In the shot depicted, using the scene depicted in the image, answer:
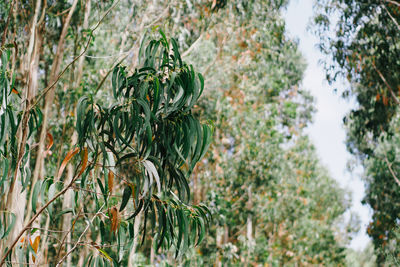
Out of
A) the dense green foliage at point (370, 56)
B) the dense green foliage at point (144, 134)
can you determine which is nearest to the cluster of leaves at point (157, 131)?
the dense green foliage at point (144, 134)

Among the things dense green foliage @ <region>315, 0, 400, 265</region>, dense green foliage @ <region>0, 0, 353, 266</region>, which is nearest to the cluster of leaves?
dense green foliage @ <region>0, 0, 353, 266</region>

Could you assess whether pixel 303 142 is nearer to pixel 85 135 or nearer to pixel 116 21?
pixel 116 21

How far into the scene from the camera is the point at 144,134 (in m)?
2.84

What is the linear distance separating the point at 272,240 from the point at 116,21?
35.0ft

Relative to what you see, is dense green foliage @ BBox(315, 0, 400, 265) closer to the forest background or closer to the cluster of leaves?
the forest background

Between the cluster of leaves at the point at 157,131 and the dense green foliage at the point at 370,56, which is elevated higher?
the dense green foliage at the point at 370,56

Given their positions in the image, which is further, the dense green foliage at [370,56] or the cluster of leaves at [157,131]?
the dense green foliage at [370,56]

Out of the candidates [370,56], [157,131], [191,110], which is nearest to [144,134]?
[157,131]

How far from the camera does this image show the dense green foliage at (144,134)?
109 inches

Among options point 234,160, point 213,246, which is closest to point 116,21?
point 234,160

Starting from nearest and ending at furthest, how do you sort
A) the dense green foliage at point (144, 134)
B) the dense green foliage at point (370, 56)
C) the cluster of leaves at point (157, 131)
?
the cluster of leaves at point (157, 131) < the dense green foliage at point (144, 134) < the dense green foliage at point (370, 56)

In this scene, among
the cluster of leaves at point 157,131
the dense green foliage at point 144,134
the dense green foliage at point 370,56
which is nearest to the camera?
the cluster of leaves at point 157,131

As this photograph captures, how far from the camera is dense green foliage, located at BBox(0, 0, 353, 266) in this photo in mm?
2779

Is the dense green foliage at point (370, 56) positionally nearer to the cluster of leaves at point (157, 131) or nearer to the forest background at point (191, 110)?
the forest background at point (191, 110)
